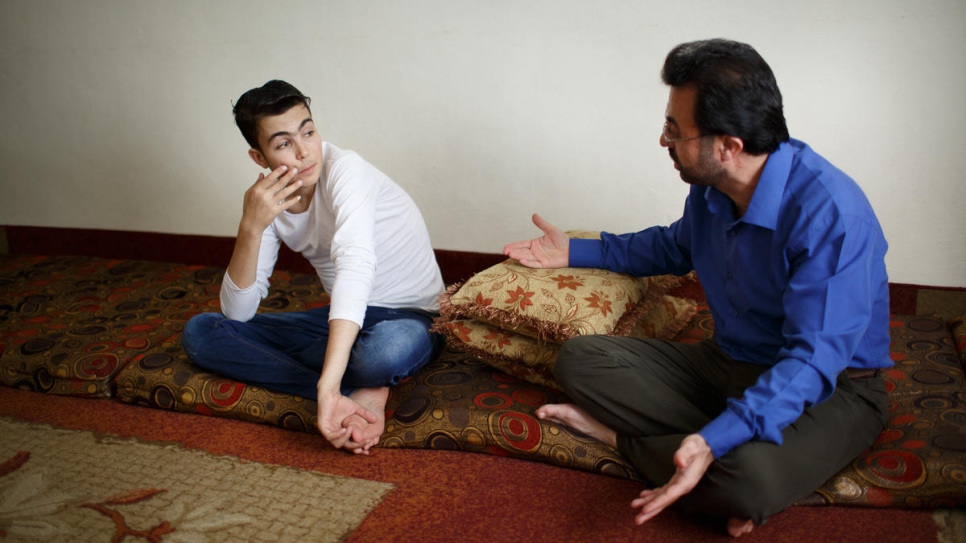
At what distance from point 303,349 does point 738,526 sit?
1.24 metres

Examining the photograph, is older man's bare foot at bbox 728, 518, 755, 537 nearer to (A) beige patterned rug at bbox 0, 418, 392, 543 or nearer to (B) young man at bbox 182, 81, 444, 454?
(A) beige patterned rug at bbox 0, 418, 392, 543

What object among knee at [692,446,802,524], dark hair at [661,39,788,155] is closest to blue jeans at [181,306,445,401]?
knee at [692,446,802,524]

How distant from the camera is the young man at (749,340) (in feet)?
Result: 4.35

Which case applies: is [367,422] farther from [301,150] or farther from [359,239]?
[301,150]

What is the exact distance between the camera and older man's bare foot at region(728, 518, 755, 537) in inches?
55.0

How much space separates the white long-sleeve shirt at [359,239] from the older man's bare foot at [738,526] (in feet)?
3.16

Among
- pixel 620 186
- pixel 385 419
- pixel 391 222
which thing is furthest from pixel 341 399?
pixel 620 186

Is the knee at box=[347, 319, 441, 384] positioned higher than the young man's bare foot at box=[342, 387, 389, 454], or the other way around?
the knee at box=[347, 319, 441, 384]

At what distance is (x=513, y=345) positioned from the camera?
1947mm

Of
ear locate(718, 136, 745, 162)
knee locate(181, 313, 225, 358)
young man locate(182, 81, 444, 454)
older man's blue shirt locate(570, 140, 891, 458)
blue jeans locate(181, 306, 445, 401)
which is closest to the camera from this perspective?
older man's blue shirt locate(570, 140, 891, 458)

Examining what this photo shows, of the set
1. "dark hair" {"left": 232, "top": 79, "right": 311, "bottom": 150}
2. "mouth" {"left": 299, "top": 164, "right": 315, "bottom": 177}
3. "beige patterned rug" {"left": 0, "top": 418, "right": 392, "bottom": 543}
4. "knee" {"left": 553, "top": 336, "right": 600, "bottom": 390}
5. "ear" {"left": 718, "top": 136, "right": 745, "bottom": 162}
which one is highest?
"dark hair" {"left": 232, "top": 79, "right": 311, "bottom": 150}

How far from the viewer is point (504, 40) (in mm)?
2549

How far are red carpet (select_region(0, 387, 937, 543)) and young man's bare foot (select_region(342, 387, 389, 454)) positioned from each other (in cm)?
4

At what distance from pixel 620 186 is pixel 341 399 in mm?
1298
